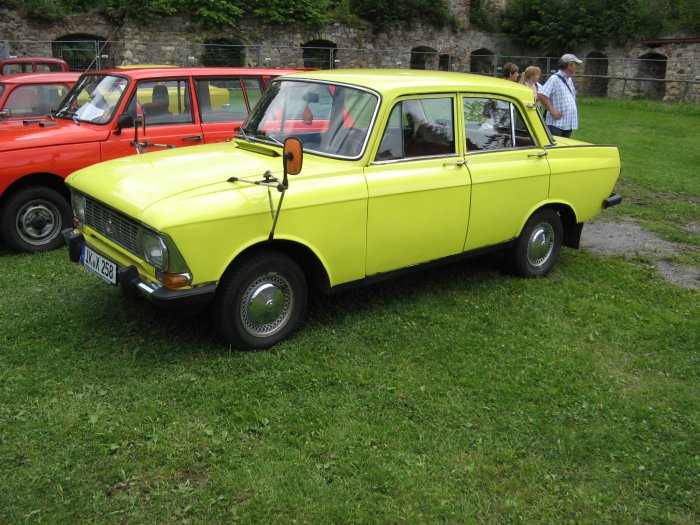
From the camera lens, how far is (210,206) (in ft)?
13.3

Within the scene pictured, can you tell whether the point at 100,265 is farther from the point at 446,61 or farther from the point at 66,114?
the point at 446,61

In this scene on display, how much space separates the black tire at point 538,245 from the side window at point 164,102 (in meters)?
3.77

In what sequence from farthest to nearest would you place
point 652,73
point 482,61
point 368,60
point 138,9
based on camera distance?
point 482,61, point 652,73, point 368,60, point 138,9

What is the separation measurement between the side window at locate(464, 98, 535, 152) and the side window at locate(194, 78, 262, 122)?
A: 304cm

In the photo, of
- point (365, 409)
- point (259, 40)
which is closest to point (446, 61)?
point (259, 40)

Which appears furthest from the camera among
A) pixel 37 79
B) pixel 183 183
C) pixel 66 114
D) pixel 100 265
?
pixel 37 79

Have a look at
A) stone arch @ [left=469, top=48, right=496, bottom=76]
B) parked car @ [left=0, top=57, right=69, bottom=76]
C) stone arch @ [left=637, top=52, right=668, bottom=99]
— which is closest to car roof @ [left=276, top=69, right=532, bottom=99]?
parked car @ [left=0, top=57, right=69, bottom=76]

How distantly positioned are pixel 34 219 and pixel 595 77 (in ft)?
96.8

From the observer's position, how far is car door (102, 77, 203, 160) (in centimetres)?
675

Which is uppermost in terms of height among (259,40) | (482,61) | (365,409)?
(259,40)

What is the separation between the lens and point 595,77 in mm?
30781

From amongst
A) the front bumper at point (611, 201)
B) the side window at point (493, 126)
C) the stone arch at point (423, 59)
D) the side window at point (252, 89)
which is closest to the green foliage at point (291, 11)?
the stone arch at point (423, 59)

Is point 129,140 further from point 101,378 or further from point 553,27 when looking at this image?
point 553,27

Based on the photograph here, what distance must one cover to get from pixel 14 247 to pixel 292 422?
13.5ft
